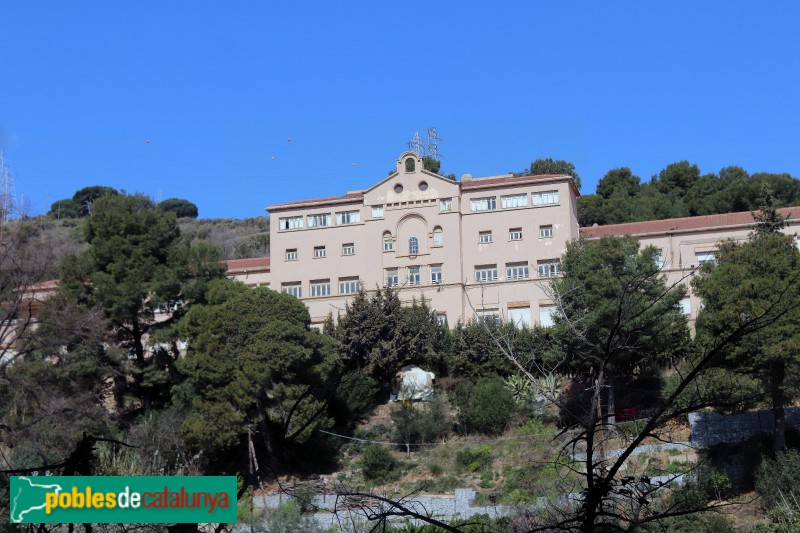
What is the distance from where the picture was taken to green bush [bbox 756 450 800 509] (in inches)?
894

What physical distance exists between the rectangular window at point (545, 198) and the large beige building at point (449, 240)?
4 centimetres

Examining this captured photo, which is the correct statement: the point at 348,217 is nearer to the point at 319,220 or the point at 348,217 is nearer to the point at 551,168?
the point at 319,220

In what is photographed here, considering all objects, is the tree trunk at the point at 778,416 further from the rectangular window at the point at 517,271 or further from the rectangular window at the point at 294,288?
the rectangular window at the point at 294,288

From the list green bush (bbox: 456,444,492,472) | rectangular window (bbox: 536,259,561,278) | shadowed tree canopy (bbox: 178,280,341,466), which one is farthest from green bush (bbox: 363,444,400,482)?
rectangular window (bbox: 536,259,561,278)

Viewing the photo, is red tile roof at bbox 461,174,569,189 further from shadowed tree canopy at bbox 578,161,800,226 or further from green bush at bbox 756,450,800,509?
green bush at bbox 756,450,800,509

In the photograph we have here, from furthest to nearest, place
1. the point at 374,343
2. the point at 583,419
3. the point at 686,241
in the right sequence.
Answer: the point at 686,241 → the point at 374,343 → the point at 583,419

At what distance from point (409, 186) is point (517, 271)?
6.36m

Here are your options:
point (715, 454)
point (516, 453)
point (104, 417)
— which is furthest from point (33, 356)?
point (715, 454)

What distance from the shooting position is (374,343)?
37000 millimetres

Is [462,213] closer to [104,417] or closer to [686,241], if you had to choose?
[686,241]

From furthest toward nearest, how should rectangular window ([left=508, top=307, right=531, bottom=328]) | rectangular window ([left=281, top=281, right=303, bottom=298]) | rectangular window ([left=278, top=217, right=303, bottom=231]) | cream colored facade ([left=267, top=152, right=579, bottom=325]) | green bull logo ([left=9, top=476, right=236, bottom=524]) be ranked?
rectangular window ([left=278, top=217, right=303, bottom=231]) < rectangular window ([left=281, top=281, right=303, bottom=298]) < cream colored facade ([left=267, top=152, right=579, bottom=325]) < rectangular window ([left=508, top=307, right=531, bottom=328]) < green bull logo ([left=9, top=476, right=236, bottom=524])

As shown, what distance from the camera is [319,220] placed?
4388 centimetres

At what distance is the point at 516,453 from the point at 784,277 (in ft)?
33.0

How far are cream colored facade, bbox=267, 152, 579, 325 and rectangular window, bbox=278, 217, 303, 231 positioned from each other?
5cm
